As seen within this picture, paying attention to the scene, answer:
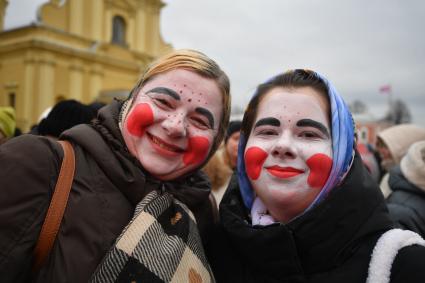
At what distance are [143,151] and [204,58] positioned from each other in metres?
0.55

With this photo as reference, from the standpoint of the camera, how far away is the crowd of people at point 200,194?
130cm

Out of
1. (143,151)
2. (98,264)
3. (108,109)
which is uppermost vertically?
(108,109)

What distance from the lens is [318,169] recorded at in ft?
4.99

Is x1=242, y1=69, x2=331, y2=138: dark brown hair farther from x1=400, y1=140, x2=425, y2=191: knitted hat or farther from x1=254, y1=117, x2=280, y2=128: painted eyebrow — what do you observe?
x1=400, y1=140, x2=425, y2=191: knitted hat

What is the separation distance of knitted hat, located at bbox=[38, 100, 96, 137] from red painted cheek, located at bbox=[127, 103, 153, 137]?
1385mm

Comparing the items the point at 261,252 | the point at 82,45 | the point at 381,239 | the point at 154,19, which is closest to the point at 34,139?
the point at 261,252

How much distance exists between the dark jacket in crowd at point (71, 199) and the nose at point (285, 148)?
55cm

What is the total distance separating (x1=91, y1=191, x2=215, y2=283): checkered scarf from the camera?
1.31m

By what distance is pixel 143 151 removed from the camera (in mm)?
1633

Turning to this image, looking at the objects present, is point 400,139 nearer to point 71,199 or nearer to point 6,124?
point 71,199

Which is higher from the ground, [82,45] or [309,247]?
[82,45]

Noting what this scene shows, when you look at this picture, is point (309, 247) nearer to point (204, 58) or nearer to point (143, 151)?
point (143, 151)

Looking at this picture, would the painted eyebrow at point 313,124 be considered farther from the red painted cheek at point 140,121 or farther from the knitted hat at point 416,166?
the knitted hat at point 416,166

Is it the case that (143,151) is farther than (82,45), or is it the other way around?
(82,45)
